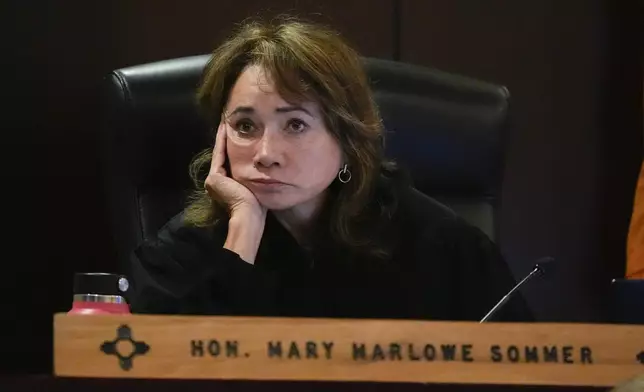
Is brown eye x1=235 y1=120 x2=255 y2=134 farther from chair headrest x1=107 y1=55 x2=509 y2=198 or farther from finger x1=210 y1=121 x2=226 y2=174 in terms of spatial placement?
chair headrest x1=107 y1=55 x2=509 y2=198

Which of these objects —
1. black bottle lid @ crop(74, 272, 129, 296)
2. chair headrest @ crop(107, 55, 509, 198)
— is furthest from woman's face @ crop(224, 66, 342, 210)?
black bottle lid @ crop(74, 272, 129, 296)

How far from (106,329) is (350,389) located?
0.55 ft

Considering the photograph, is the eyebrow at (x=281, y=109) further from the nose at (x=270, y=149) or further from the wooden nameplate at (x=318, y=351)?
the wooden nameplate at (x=318, y=351)

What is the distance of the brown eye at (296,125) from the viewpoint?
1.12 meters

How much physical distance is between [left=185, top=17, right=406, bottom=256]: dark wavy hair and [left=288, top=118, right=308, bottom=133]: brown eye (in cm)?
3

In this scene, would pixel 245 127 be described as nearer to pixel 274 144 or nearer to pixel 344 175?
pixel 274 144

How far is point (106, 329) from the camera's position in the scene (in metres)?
0.60

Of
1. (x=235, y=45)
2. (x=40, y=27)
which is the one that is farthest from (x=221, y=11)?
(x=235, y=45)

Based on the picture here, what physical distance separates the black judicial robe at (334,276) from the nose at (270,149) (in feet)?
0.40

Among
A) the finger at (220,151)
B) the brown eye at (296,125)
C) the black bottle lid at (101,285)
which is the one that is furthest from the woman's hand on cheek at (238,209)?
the black bottle lid at (101,285)

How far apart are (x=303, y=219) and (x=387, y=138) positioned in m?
0.24

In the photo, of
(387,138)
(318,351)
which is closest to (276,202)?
(387,138)

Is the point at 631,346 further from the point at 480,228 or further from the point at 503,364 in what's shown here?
the point at 480,228

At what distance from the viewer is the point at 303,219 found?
4.11 feet
